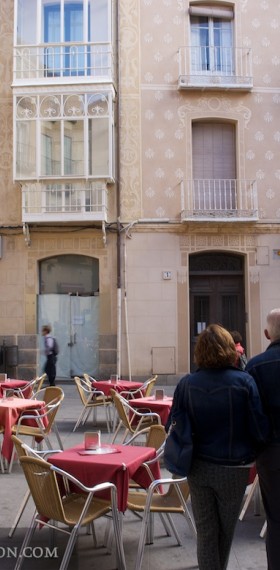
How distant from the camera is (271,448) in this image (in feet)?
11.2

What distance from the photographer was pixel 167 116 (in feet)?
51.8

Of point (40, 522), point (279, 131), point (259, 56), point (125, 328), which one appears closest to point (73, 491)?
point (40, 522)

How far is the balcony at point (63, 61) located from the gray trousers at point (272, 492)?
13.6 meters

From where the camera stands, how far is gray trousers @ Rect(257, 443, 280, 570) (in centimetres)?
343

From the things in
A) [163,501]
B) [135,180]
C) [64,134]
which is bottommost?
[163,501]

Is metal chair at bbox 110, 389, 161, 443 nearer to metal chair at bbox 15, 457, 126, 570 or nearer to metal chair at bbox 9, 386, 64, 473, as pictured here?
metal chair at bbox 9, 386, 64, 473

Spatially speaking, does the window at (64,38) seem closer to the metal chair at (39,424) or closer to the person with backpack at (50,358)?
the person with backpack at (50,358)

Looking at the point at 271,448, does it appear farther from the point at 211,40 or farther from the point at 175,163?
the point at 211,40

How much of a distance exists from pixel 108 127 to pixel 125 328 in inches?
199

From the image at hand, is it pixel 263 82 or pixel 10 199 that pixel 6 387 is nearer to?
pixel 10 199

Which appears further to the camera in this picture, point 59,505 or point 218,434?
point 59,505

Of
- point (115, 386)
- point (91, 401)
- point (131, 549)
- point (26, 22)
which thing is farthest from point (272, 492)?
point (26, 22)

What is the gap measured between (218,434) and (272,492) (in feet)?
1.78

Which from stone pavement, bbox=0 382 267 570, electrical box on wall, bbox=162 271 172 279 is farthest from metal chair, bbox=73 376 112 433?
electrical box on wall, bbox=162 271 172 279
